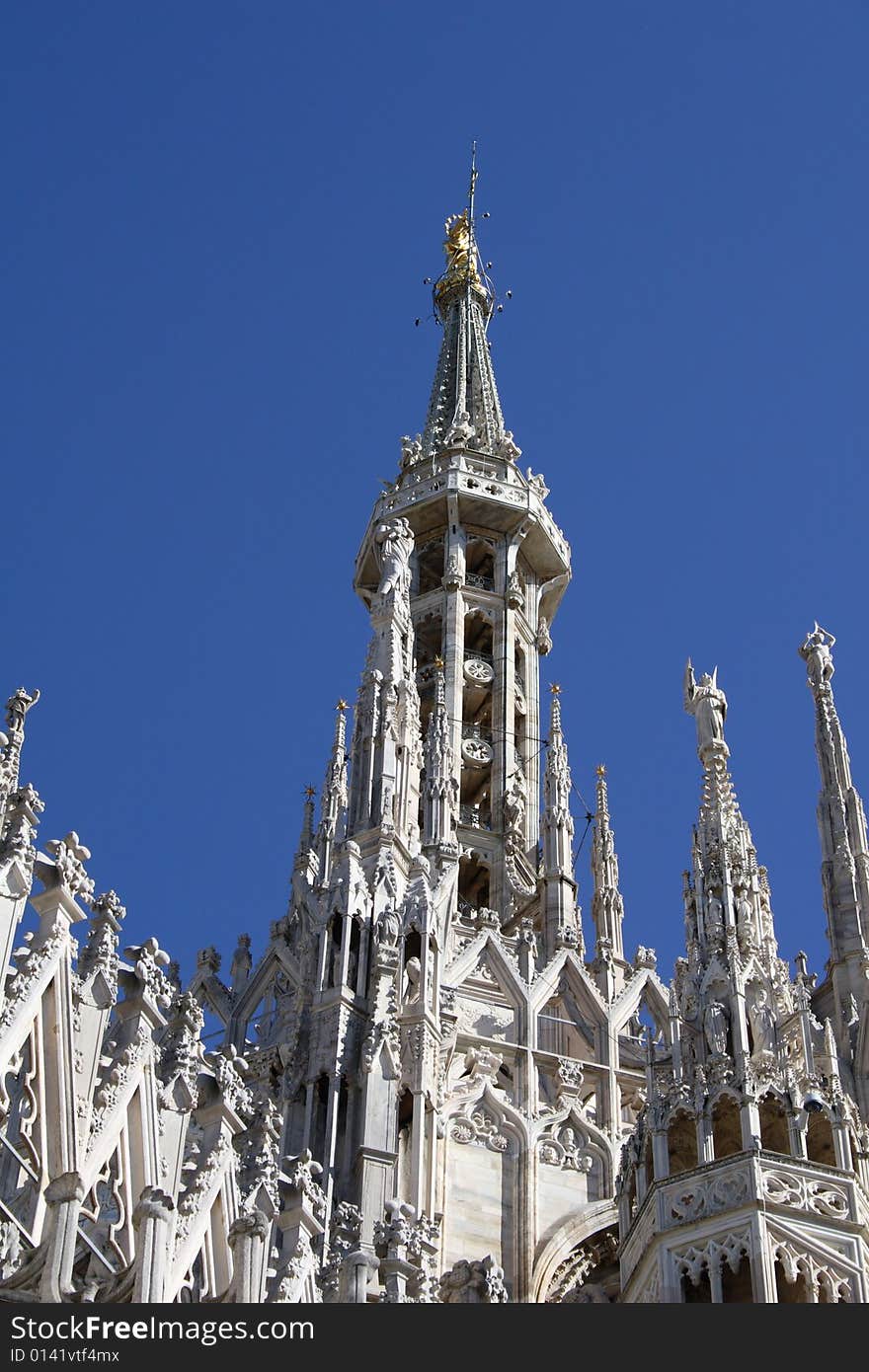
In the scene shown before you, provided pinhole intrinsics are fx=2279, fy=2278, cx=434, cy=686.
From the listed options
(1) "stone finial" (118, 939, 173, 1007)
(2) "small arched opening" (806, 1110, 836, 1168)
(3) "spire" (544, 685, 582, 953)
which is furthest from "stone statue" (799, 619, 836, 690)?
(1) "stone finial" (118, 939, 173, 1007)

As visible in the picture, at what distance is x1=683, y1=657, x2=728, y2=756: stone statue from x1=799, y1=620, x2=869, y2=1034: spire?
87.4 inches

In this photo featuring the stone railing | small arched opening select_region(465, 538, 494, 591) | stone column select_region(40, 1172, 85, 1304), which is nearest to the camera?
stone column select_region(40, 1172, 85, 1304)

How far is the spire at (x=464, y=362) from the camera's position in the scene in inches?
2260

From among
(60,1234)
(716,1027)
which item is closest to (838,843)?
(716,1027)

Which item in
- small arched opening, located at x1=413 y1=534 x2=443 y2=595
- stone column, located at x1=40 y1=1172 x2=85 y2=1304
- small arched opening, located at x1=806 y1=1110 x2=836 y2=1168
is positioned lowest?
stone column, located at x1=40 y1=1172 x2=85 y2=1304

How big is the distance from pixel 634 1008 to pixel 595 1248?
6.15 m

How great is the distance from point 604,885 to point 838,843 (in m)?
9.20

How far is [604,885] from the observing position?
45250 mm

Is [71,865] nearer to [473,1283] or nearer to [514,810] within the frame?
[473,1283]

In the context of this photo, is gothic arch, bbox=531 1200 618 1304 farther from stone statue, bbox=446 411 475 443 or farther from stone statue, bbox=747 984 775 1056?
stone statue, bbox=446 411 475 443

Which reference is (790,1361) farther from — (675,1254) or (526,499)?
(526,499)

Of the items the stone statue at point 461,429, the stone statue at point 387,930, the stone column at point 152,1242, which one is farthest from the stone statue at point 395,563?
the stone column at point 152,1242

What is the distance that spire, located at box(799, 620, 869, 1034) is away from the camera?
34.1 metres

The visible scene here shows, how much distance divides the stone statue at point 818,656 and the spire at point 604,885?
634 centimetres
